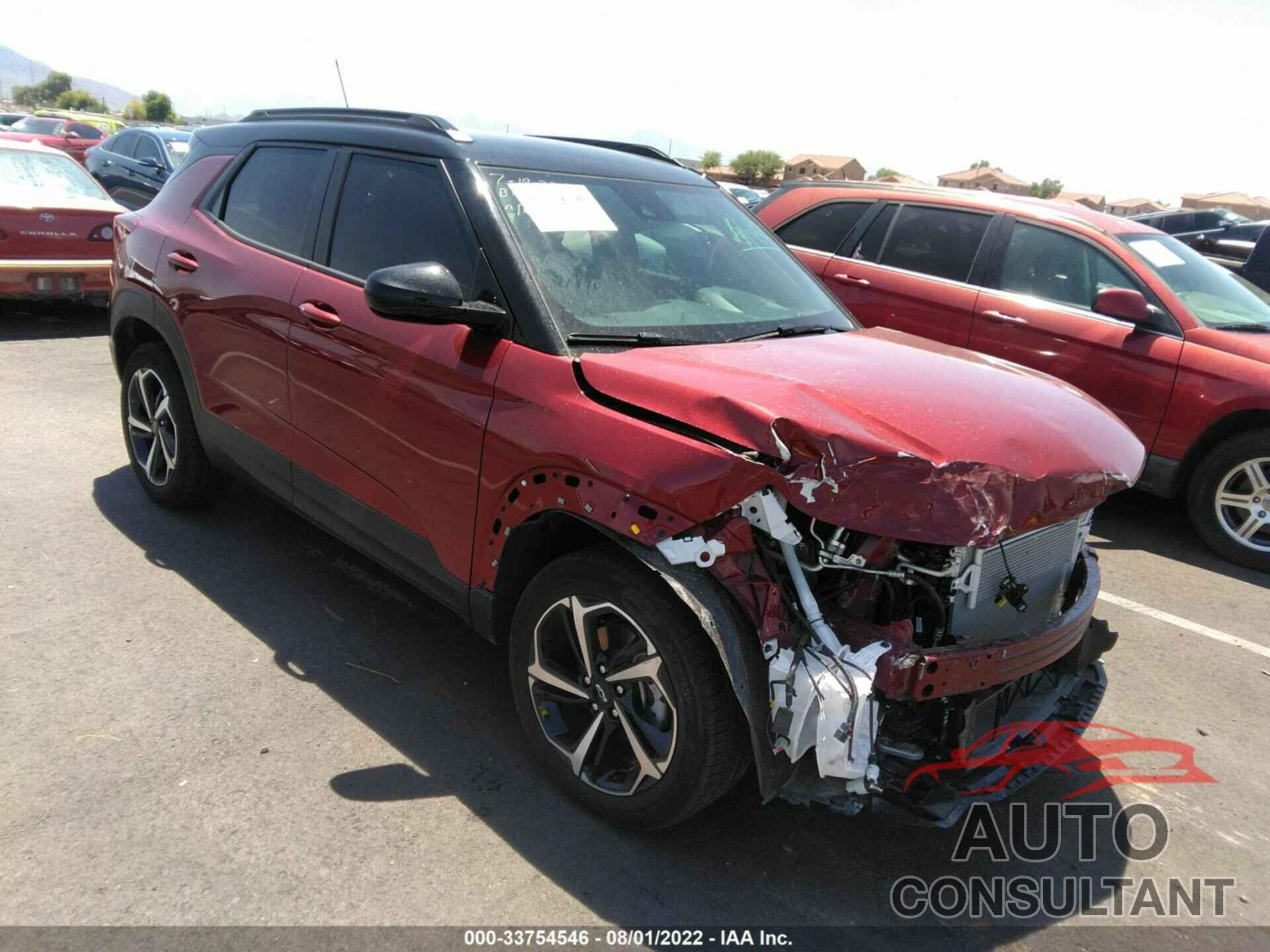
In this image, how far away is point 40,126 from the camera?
74.6 feet

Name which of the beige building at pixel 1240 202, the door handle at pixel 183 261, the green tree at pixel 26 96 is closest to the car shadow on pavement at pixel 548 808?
the door handle at pixel 183 261

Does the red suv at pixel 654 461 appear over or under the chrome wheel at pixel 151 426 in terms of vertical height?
over

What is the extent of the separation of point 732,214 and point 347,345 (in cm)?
175

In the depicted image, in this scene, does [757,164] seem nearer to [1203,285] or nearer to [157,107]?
[157,107]

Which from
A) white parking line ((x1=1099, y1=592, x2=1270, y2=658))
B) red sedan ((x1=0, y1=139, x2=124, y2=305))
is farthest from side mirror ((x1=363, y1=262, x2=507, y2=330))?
red sedan ((x1=0, y1=139, x2=124, y2=305))

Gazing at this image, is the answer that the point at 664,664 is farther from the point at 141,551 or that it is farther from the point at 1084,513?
the point at 141,551

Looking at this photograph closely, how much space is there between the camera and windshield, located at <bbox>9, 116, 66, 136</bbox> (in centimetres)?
2195

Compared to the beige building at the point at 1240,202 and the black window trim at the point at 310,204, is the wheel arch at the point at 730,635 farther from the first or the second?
the beige building at the point at 1240,202

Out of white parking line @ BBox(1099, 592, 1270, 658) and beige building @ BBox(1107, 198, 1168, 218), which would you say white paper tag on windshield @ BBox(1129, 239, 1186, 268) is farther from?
beige building @ BBox(1107, 198, 1168, 218)

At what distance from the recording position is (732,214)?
13.4 feet

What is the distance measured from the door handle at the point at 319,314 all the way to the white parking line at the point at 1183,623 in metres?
3.95

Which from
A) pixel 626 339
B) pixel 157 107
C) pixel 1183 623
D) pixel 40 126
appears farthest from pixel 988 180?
pixel 157 107

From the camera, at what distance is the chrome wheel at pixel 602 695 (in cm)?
264

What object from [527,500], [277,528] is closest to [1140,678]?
[527,500]
